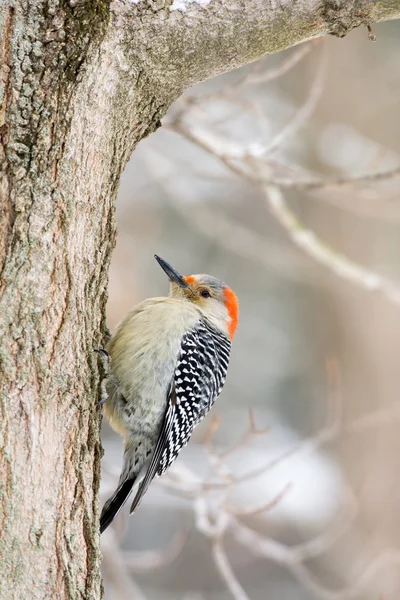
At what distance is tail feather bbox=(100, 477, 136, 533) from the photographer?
12.6 feet

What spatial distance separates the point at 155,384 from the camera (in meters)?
3.98

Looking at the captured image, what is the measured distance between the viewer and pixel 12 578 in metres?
2.40

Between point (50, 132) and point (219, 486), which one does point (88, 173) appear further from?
point (219, 486)

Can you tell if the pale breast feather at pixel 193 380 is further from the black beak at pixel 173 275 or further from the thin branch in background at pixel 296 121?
the thin branch in background at pixel 296 121

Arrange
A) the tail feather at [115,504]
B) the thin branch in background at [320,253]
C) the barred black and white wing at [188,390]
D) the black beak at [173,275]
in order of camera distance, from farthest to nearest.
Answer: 1. the thin branch in background at [320,253]
2. the black beak at [173,275]
3. the barred black and white wing at [188,390]
4. the tail feather at [115,504]

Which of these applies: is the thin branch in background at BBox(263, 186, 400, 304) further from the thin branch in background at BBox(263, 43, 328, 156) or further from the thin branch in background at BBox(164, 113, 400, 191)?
the thin branch in background at BBox(263, 43, 328, 156)

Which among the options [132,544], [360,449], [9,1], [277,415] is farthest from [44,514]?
[277,415]

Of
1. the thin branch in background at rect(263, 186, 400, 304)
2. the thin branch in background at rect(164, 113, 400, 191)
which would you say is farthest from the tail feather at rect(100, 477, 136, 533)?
the thin branch in background at rect(263, 186, 400, 304)

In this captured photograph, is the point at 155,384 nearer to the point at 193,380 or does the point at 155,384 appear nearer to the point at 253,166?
the point at 193,380

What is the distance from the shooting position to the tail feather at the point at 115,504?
3.84 meters

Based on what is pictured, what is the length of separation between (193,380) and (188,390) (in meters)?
0.07

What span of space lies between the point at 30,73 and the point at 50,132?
19 cm

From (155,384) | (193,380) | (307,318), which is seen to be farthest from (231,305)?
(307,318)

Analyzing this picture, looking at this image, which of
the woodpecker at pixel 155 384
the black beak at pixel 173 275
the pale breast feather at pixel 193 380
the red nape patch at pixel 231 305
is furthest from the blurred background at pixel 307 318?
the woodpecker at pixel 155 384
